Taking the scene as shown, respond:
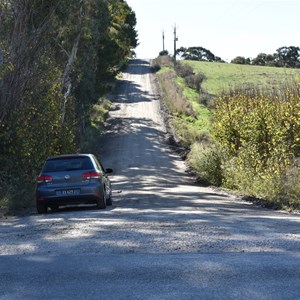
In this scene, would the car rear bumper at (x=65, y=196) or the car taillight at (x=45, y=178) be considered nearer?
the car rear bumper at (x=65, y=196)

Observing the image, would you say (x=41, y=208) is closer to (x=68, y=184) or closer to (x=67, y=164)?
(x=68, y=184)

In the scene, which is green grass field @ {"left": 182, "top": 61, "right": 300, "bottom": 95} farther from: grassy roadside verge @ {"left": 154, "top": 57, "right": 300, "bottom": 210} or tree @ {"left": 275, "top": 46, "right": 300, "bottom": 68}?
grassy roadside verge @ {"left": 154, "top": 57, "right": 300, "bottom": 210}

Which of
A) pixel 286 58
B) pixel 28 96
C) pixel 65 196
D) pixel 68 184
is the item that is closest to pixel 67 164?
pixel 68 184

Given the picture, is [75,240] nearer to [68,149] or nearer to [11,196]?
[11,196]

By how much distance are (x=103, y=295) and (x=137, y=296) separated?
13.2 inches

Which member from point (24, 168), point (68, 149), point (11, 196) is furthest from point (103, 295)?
point (68, 149)

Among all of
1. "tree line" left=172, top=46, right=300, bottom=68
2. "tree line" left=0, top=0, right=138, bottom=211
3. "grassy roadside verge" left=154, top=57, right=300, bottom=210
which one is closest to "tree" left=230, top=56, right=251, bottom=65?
"tree line" left=172, top=46, right=300, bottom=68

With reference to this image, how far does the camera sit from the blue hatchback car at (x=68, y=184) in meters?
17.7

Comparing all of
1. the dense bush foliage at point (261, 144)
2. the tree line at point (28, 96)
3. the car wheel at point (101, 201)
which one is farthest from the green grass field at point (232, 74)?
the car wheel at point (101, 201)

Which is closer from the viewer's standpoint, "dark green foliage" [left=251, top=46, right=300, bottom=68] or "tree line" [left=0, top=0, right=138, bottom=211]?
"tree line" [left=0, top=0, right=138, bottom=211]

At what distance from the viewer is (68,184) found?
701 inches

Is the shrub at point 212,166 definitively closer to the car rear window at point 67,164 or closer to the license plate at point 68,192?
the car rear window at point 67,164

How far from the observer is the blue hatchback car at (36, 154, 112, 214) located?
17734 millimetres

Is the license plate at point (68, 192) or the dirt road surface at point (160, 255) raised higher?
the dirt road surface at point (160, 255)
